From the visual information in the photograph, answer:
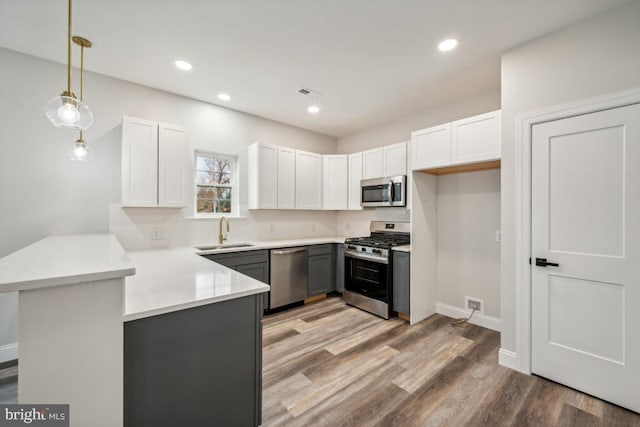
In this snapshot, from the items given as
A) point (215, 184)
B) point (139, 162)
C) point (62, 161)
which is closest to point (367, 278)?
point (215, 184)

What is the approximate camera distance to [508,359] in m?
2.34

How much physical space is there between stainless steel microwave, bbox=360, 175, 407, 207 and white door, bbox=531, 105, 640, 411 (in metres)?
1.46

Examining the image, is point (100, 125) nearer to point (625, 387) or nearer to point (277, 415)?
point (277, 415)

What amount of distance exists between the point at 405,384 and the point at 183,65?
11.7 ft

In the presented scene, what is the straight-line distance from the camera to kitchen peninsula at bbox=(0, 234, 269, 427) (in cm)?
95

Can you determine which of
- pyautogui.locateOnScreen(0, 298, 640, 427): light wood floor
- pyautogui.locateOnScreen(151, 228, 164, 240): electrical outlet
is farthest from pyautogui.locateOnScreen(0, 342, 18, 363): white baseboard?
pyautogui.locateOnScreen(151, 228, 164, 240): electrical outlet

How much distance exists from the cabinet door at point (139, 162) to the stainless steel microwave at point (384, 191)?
276 centimetres

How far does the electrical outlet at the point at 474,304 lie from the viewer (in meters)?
3.20

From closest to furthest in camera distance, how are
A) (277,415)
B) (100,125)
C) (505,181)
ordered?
(277,415)
(505,181)
(100,125)

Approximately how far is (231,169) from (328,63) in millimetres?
2086

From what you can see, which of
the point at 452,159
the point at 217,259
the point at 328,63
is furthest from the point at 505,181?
the point at 217,259

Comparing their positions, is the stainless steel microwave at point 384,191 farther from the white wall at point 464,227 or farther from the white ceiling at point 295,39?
the white ceiling at point 295,39

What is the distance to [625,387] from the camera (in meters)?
1.85

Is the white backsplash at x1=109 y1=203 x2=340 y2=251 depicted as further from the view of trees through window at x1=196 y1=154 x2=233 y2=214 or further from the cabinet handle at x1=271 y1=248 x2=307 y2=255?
the cabinet handle at x1=271 y1=248 x2=307 y2=255
